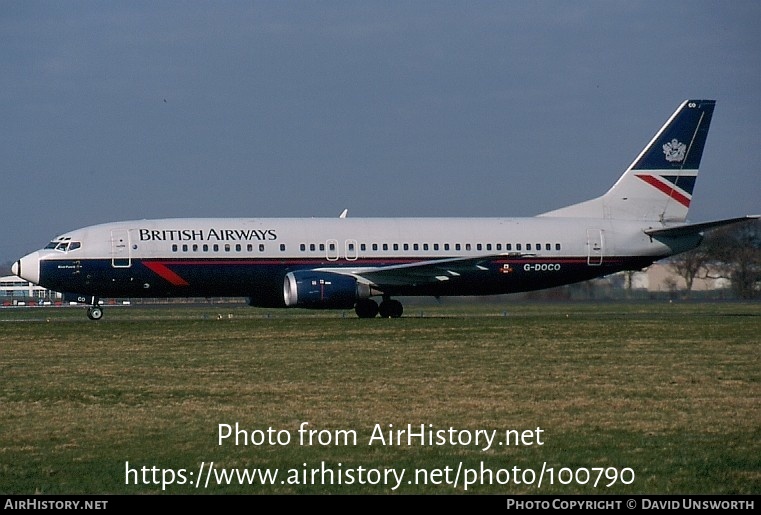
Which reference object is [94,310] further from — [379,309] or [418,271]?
[418,271]

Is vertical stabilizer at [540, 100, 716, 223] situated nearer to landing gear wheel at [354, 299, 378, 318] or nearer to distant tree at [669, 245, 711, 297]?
landing gear wheel at [354, 299, 378, 318]

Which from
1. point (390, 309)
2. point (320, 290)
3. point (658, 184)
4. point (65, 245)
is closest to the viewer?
point (320, 290)

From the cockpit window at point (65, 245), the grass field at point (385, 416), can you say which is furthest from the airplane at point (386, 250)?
the grass field at point (385, 416)

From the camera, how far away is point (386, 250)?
43.4 m

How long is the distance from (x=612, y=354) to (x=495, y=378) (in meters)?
5.43

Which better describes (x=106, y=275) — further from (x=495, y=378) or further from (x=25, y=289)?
(x=25, y=289)

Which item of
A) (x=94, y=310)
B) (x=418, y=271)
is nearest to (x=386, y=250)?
(x=418, y=271)

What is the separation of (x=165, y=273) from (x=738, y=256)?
43.3 m

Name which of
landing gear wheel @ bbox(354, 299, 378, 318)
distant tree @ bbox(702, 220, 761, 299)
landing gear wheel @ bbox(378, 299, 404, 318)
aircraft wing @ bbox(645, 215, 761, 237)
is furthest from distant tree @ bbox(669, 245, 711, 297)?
landing gear wheel @ bbox(354, 299, 378, 318)

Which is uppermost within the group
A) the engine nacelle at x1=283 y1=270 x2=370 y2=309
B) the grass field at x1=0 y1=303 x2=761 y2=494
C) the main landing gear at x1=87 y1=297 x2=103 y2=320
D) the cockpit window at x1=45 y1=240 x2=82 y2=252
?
the cockpit window at x1=45 y1=240 x2=82 y2=252

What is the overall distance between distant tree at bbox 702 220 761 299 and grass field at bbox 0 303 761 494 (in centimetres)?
4579

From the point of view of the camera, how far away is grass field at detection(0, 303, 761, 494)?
11.8 meters

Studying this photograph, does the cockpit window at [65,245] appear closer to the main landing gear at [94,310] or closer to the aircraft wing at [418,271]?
the main landing gear at [94,310]

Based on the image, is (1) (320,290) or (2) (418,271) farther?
(2) (418,271)
